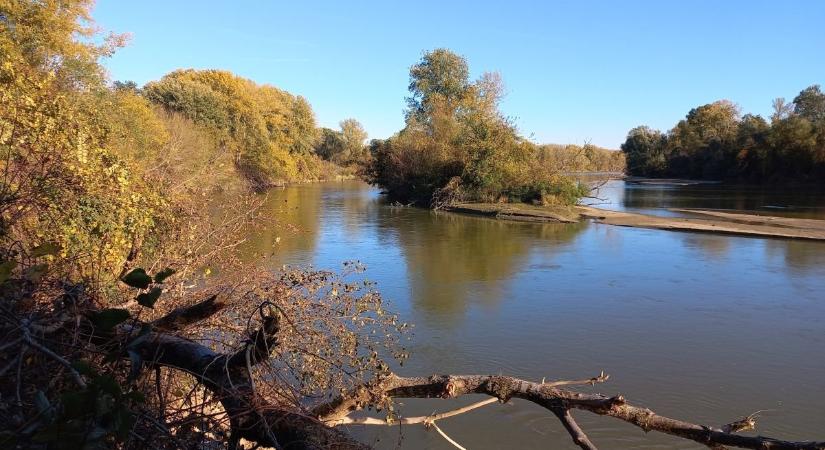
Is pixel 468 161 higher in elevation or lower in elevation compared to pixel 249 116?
lower

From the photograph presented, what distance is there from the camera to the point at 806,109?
Result: 6275 centimetres

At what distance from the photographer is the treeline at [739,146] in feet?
169

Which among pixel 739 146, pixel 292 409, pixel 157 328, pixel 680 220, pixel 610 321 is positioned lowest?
pixel 610 321

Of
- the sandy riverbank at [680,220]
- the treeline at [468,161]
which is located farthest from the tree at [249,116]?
the sandy riverbank at [680,220]

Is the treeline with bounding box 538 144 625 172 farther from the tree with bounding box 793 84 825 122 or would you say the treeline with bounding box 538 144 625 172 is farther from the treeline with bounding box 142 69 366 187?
the tree with bounding box 793 84 825 122

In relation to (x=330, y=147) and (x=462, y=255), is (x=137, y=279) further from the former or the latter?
(x=330, y=147)

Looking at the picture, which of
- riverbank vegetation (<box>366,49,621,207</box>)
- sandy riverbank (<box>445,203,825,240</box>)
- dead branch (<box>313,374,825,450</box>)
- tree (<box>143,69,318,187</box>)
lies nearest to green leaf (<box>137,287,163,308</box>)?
dead branch (<box>313,374,825,450</box>)

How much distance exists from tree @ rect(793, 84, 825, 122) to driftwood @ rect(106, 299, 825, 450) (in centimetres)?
6922

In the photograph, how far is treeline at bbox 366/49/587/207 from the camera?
1177 inches

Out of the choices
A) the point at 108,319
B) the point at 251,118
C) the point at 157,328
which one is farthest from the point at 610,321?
the point at 251,118

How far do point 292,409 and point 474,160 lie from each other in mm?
28599

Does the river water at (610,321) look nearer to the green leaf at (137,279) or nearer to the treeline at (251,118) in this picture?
the green leaf at (137,279)

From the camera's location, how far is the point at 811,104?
62.3m

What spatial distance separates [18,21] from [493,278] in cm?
1702
